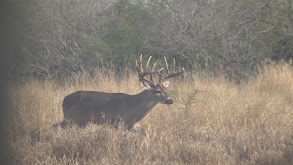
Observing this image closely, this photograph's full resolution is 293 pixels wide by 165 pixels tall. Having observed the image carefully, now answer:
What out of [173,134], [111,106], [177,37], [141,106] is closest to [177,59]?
[177,37]

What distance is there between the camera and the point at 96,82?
11.1m

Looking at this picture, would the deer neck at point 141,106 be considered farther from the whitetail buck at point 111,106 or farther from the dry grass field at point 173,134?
the dry grass field at point 173,134

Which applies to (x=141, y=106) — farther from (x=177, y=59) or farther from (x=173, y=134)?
(x=177, y=59)

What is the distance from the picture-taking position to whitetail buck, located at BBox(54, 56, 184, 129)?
7.19 metres

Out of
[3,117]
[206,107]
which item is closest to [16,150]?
[3,117]

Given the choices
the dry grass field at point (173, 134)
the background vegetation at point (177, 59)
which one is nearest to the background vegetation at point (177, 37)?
the background vegetation at point (177, 59)

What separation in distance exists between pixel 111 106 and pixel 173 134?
1.26 metres

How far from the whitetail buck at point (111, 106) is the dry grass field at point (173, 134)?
13.4 inches

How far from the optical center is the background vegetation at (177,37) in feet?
45.0

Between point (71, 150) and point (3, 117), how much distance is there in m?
2.44

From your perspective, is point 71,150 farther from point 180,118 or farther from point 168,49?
point 168,49

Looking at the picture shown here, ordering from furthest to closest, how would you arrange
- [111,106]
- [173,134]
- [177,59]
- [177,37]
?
[177,59] < [177,37] < [111,106] < [173,134]

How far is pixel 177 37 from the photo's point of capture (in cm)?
1377

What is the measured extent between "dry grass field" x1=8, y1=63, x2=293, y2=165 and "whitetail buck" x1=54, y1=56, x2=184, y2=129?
0.34 meters
